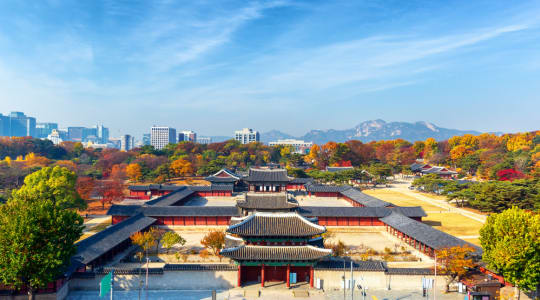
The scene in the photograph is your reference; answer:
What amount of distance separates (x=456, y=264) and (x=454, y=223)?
2457 centimetres

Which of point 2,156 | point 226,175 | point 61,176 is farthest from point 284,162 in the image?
point 2,156

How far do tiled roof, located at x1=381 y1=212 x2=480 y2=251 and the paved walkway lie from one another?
15.2 meters

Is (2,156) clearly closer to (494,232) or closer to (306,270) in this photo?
(306,270)

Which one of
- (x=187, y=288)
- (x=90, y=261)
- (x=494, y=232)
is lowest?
(x=187, y=288)

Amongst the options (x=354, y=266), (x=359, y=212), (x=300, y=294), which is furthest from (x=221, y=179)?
(x=300, y=294)

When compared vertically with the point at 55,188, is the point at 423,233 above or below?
below

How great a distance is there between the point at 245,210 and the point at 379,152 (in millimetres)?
99859

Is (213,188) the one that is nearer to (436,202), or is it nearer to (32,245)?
(436,202)

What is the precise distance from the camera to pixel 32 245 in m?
19.1

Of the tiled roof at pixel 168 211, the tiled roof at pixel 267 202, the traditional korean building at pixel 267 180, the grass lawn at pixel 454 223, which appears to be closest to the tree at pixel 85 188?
the tiled roof at pixel 168 211

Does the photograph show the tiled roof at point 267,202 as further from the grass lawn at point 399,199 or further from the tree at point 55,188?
the grass lawn at point 399,199

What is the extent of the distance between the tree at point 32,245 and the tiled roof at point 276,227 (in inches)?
410

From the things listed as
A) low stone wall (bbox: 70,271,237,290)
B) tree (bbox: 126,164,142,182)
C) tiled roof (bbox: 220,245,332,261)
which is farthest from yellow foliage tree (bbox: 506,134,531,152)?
tree (bbox: 126,164,142,182)

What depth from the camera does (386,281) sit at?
79.3ft
